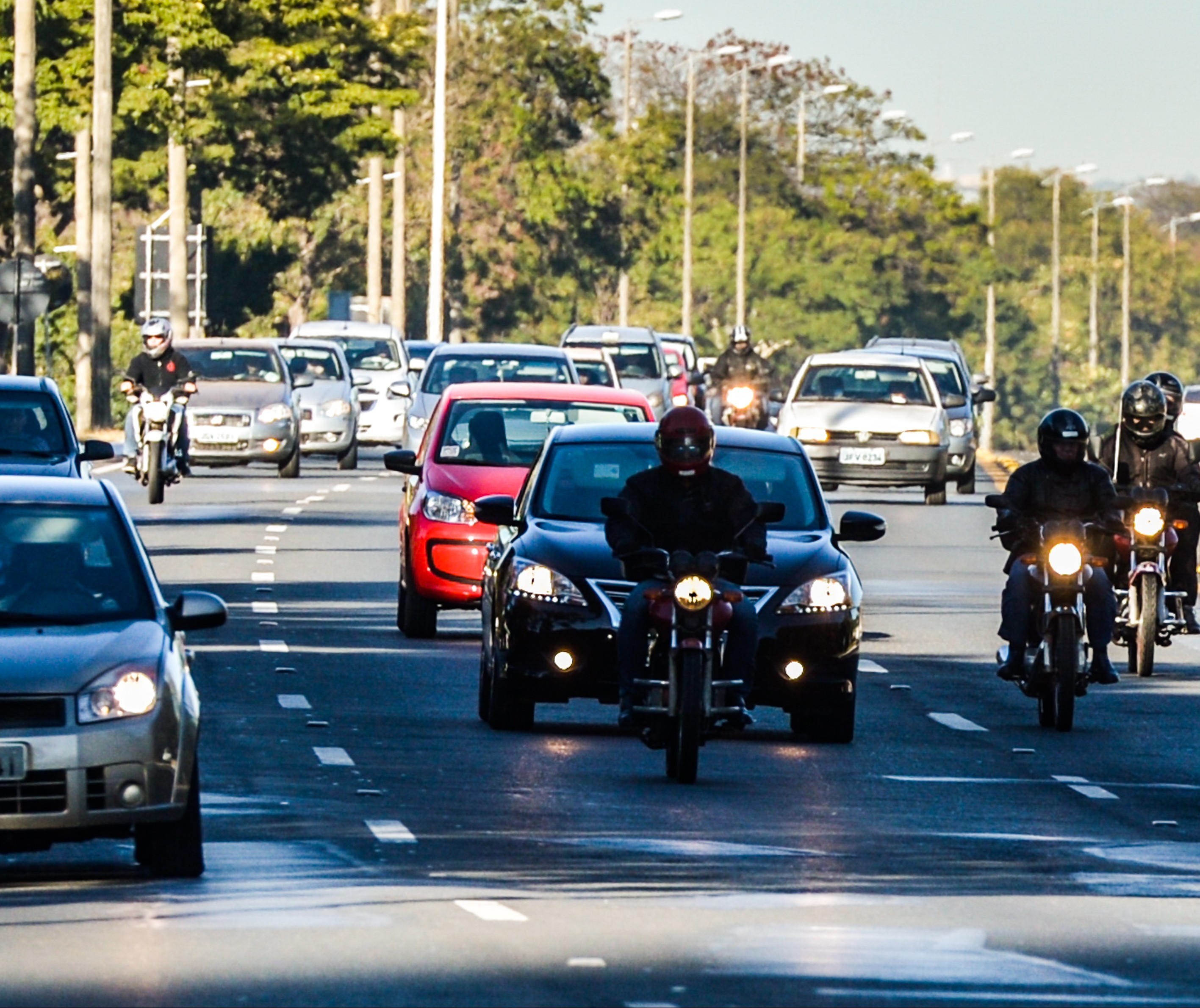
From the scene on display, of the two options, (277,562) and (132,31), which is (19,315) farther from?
(277,562)

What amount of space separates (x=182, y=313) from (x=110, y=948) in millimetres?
54023

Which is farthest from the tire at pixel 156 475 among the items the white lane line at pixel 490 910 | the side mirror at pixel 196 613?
the white lane line at pixel 490 910

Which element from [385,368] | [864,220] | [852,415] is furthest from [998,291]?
[852,415]

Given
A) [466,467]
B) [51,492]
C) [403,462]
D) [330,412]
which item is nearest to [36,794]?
[51,492]

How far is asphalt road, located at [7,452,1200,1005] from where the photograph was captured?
9.15m

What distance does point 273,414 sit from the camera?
40219 millimetres

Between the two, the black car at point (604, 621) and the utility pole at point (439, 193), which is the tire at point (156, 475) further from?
the utility pole at point (439, 193)

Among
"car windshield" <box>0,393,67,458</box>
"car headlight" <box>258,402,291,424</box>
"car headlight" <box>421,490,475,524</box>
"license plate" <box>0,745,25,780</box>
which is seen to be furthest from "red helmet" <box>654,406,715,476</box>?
"car headlight" <box>258,402,291,424</box>

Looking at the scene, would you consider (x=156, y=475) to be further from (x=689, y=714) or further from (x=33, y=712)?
(x=33, y=712)

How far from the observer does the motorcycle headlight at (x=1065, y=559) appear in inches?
673

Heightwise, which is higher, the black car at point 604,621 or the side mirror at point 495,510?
the side mirror at point 495,510

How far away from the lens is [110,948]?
9.49m

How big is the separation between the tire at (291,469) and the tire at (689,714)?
27.6 meters

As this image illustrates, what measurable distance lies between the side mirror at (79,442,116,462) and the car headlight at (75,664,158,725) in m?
12.5
